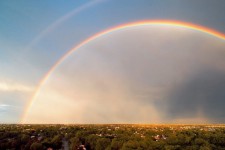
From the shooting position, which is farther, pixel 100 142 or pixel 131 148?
pixel 100 142

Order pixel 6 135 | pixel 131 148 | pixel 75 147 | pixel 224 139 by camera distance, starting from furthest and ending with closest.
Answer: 1. pixel 6 135
2. pixel 75 147
3. pixel 224 139
4. pixel 131 148

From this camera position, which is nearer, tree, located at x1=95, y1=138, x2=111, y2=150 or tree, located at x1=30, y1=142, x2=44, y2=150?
tree, located at x1=30, y1=142, x2=44, y2=150

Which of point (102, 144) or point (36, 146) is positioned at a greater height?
point (102, 144)

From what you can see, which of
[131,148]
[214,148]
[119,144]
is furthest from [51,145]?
[214,148]

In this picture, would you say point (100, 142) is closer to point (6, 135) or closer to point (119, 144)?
point (119, 144)

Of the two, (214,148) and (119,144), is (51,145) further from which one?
(214,148)

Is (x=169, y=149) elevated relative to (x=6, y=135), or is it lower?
lower

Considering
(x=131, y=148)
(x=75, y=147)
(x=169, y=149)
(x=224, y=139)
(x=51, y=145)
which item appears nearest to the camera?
(x=169, y=149)

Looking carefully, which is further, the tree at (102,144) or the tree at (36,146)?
the tree at (102,144)

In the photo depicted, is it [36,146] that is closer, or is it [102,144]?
[36,146]
